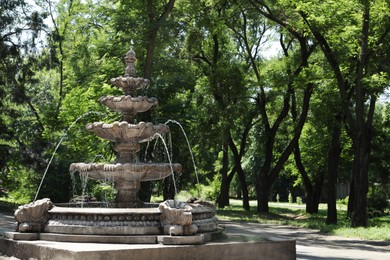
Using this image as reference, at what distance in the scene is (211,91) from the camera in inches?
1361

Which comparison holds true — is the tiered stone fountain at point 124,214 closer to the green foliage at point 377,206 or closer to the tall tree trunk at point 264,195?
the tall tree trunk at point 264,195

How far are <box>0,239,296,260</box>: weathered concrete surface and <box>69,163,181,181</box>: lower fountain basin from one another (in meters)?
2.31

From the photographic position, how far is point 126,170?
38.5ft

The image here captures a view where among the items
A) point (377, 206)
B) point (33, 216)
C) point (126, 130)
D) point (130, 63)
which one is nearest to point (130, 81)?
point (130, 63)

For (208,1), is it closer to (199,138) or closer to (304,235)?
(199,138)

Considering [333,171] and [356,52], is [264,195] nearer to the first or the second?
[333,171]

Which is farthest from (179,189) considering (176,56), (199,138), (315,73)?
(315,73)

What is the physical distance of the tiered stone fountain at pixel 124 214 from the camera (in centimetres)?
961

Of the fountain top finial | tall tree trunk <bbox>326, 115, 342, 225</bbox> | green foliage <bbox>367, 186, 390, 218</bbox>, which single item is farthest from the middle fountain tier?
green foliage <bbox>367, 186, 390, 218</bbox>

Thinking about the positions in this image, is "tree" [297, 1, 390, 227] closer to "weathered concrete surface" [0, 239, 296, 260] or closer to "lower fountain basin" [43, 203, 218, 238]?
"weathered concrete surface" [0, 239, 296, 260]

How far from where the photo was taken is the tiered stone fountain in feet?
31.5

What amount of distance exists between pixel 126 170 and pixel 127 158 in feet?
2.81

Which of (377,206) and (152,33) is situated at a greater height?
(152,33)

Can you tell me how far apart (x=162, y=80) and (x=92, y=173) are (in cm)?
1781
